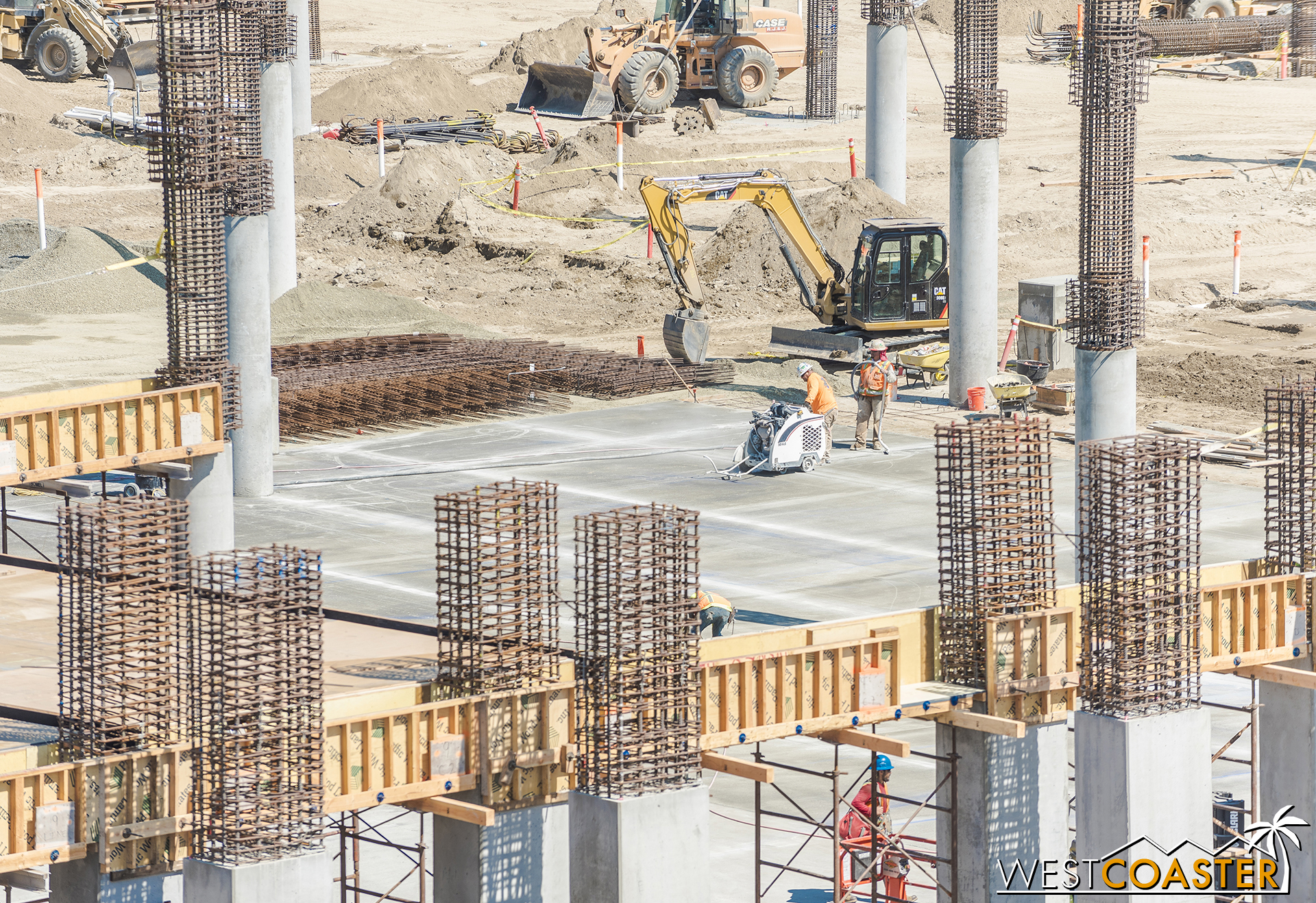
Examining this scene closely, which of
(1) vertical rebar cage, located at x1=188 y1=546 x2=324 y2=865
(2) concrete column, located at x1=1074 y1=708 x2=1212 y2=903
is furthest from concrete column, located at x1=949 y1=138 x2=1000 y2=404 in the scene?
(1) vertical rebar cage, located at x1=188 y1=546 x2=324 y2=865

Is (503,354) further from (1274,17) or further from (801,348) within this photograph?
(1274,17)

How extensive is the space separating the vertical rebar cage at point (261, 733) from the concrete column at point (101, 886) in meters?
0.49

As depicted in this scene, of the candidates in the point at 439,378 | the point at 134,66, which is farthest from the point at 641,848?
the point at 134,66

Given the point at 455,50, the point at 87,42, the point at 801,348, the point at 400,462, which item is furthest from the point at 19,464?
the point at 455,50

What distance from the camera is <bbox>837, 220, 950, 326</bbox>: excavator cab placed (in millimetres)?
38906

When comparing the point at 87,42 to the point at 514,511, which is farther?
the point at 87,42

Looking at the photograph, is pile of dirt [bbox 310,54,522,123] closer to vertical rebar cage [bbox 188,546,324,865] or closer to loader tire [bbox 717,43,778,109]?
loader tire [bbox 717,43,778,109]

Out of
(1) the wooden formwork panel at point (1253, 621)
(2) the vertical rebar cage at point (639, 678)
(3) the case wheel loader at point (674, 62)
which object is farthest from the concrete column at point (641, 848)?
(3) the case wheel loader at point (674, 62)

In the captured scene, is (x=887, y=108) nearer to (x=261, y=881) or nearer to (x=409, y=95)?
(x=409, y=95)

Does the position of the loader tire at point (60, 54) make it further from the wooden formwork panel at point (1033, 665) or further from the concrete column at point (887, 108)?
the wooden formwork panel at point (1033, 665)

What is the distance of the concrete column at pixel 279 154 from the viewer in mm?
39156

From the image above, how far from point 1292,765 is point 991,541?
344 centimetres

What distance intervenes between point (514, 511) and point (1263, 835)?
708cm

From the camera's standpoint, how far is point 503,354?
130ft
